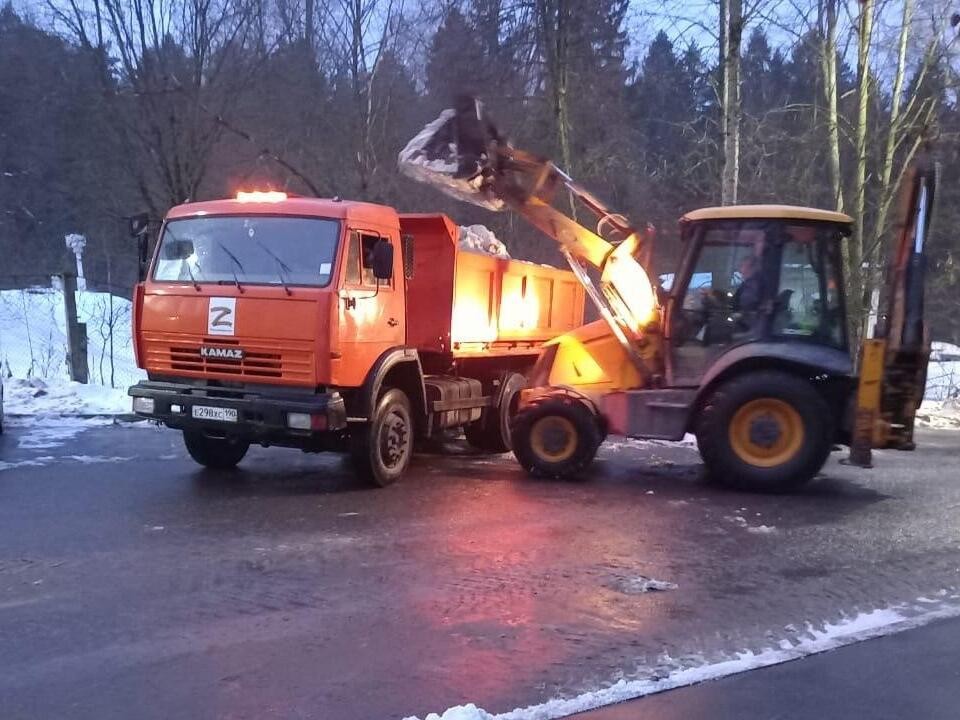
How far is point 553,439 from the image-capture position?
31.0 feet

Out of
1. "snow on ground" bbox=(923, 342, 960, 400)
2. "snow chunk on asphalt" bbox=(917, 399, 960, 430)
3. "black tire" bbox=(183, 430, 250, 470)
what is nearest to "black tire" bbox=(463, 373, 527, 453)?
"black tire" bbox=(183, 430, 250, 470)

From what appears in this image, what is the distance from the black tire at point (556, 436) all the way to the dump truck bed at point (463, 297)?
1153mm

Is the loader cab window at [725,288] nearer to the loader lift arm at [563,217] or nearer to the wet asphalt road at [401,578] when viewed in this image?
the loader lift arm at [563,217]

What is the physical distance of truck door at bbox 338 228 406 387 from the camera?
824cm

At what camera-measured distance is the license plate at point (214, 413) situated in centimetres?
819

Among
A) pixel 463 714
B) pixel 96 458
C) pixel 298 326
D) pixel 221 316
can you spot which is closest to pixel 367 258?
pixel 298 326

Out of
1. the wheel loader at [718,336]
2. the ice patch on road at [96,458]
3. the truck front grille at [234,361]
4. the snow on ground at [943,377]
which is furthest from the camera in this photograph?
the snow on ground at [943,377]

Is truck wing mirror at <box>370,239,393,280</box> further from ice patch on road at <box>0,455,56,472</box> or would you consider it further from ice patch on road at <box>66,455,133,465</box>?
ice patch on road at <box>0,455,56,472</box>

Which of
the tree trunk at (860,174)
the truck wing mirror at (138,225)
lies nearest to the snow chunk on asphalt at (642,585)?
the truck wing mirror at (138,225)

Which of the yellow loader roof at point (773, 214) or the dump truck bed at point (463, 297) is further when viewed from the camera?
the dump truck bed at point (463, 297)

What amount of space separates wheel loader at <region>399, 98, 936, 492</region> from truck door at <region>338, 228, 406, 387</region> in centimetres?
148

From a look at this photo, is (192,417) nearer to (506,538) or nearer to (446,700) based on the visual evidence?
(506,538)

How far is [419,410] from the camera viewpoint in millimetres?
9453

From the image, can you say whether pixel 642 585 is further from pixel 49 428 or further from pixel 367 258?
pixel 49 428
